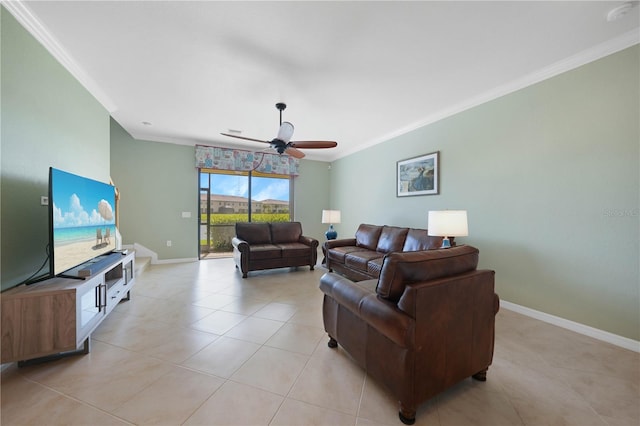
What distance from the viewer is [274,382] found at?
1.58 metres

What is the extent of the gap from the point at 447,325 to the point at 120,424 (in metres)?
1.86

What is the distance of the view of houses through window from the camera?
216 inches

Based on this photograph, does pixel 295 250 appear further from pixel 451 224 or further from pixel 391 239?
pixel 451 224

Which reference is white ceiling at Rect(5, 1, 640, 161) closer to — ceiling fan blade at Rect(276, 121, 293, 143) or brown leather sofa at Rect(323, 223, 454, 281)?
ceiling fan blade at Rect(276, 121, 293, 143)

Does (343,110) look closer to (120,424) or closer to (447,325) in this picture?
(447,325)

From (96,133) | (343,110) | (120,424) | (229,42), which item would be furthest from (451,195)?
(96,133)

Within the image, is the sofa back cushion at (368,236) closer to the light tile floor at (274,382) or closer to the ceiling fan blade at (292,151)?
the ceiling fan blade at (292,151)

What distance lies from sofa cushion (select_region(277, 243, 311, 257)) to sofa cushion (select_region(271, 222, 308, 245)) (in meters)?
0.31

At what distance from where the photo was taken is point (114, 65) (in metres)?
2.50

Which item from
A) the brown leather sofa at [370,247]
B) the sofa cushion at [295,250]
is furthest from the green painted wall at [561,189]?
the sofa cushion at [295,250]

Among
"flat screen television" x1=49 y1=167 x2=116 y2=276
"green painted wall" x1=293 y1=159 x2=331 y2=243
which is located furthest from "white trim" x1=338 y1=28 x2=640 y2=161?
"flat screen television" x1=49 y1=167 x2=116 y2=276

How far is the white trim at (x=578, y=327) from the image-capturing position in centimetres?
201

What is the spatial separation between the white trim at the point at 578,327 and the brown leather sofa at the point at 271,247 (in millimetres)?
3007

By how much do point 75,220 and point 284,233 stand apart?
3.25 meters
